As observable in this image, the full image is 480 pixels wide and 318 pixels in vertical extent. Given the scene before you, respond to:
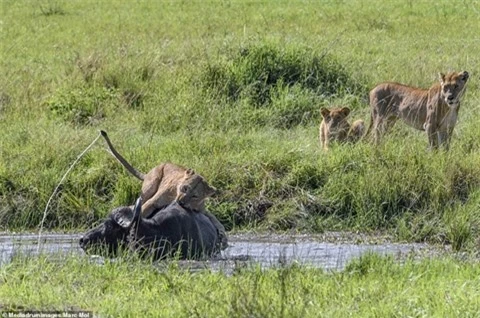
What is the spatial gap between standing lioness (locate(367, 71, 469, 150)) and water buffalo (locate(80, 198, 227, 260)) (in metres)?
3.24

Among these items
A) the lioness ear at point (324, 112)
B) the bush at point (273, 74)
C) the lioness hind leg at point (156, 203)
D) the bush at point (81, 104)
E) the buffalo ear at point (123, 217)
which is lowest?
the bush at point (81, 104)

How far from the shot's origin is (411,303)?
22.6ft

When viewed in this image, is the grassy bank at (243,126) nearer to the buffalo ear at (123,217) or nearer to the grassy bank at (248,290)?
the buffalo ear at (123,217)

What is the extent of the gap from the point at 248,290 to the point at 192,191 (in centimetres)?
302

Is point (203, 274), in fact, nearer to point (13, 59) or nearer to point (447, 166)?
point (447, 166)

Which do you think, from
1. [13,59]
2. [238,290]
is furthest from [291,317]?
[13,59]

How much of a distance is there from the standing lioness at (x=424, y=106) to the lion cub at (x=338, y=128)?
0.21 m

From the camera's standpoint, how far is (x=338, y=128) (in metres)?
12.6

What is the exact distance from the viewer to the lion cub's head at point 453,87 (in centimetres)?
1252

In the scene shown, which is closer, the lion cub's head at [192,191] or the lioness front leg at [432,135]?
the lion cub's head at [192,191]

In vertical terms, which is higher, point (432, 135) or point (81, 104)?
point (432, 135)

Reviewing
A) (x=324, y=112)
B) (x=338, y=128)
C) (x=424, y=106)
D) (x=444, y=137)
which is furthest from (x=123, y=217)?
(x=424, y=106)

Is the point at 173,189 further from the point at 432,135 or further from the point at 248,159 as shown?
the point at 432,135

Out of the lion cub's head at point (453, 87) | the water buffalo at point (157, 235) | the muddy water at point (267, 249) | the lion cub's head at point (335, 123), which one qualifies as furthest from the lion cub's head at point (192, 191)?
the lion cub's head at point (453, 87)
